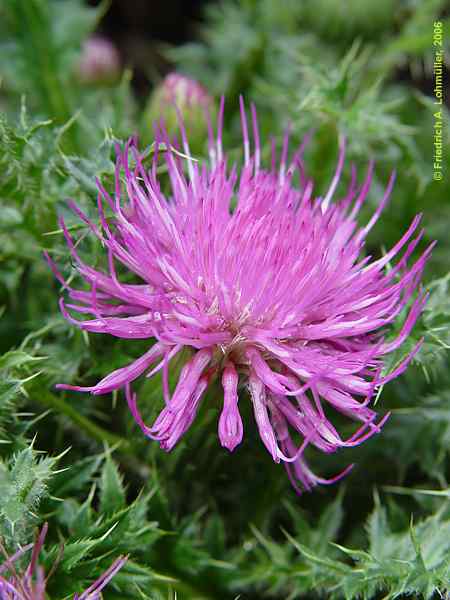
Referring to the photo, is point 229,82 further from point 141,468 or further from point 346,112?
point 141,468

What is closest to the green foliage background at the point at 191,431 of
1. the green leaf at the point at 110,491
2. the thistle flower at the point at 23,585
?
the green leaf at the point at 110,491

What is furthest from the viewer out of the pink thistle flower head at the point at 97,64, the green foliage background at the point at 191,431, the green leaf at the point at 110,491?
the pink thistle flower head at the point at 97,64

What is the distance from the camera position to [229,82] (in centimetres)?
441

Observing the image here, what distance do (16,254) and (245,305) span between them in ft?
4.26

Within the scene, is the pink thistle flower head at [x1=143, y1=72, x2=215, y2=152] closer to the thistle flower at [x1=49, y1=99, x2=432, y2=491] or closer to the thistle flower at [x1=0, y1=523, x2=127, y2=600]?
the thistle flower at [x1=49, y1=99, x2=432, y2=491]

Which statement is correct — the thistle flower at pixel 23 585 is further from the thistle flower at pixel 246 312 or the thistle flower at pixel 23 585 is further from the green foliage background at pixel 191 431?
the thistle flower at pixel 246 312

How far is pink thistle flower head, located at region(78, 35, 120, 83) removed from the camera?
15.0 feet

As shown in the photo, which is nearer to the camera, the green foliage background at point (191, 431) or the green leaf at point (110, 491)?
the green foliage background at point (191, 431)

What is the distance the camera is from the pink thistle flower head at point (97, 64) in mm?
4582

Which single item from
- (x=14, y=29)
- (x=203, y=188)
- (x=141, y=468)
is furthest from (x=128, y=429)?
(x=14, y=29)

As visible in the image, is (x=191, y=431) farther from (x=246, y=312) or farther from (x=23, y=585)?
(x=23, y=585)

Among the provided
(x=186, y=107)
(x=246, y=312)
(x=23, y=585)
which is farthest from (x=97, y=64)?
(x=23, y=585)

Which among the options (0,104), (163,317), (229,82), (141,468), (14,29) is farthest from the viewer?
(0,104)

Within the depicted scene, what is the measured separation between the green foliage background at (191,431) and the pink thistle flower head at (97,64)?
0.28m
